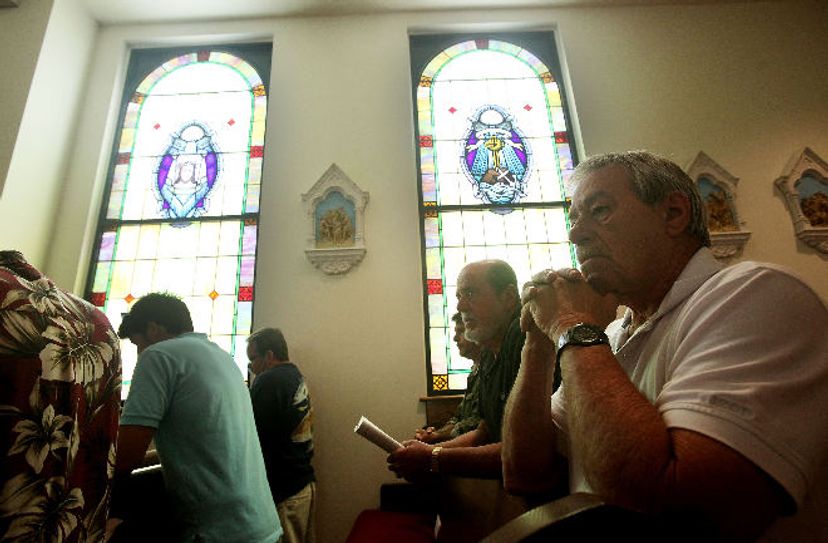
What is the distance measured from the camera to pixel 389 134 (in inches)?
184

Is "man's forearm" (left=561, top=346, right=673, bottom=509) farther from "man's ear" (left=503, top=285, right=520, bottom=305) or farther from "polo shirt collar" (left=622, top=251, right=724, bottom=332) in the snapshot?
"man's ear" (left=503, top=285, right=520, bottom=305)

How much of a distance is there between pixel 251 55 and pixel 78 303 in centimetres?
515

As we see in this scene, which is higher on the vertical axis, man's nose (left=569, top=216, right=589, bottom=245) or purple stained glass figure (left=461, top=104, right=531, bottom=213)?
purple stained glass figure (left=461, top=104, right=531, bottom=213)

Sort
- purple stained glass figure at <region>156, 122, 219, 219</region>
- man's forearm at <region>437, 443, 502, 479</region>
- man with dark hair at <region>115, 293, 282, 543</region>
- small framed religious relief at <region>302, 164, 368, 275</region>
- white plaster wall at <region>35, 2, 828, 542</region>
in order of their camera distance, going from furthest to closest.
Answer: purple stained glass figure at <region>156, 122, 219, 219</region> < small framed religious relief at <region>302, 164, 368, 275</region> < white plaster wall at <region>35, 2, 828, 542</region> < man with dark hair at <region>115, 293, 282, 543</region> < man's forearm at <region>437, 443, 502, 479</region>

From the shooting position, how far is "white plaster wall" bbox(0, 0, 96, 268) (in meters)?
3.97

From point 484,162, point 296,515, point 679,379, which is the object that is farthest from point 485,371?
point 484,162

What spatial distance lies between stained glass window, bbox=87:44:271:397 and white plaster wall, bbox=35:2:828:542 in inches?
7.9

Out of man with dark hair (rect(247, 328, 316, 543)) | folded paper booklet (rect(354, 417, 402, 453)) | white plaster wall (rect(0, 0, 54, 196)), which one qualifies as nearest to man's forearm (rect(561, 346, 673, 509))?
folded paper booklet (rect(354, 417, 402, 453))

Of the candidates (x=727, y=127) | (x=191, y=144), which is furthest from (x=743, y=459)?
(x=191, y=144)

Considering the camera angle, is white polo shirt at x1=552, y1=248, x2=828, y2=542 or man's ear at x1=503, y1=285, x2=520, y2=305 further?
man's ear at x1=503, y1=285, x2=520, y2=305

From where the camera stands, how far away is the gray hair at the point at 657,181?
44.9 inches

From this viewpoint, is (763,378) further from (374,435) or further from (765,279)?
(374,435)

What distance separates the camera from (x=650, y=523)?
566 mm

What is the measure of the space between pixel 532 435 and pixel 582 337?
14.4 inches
